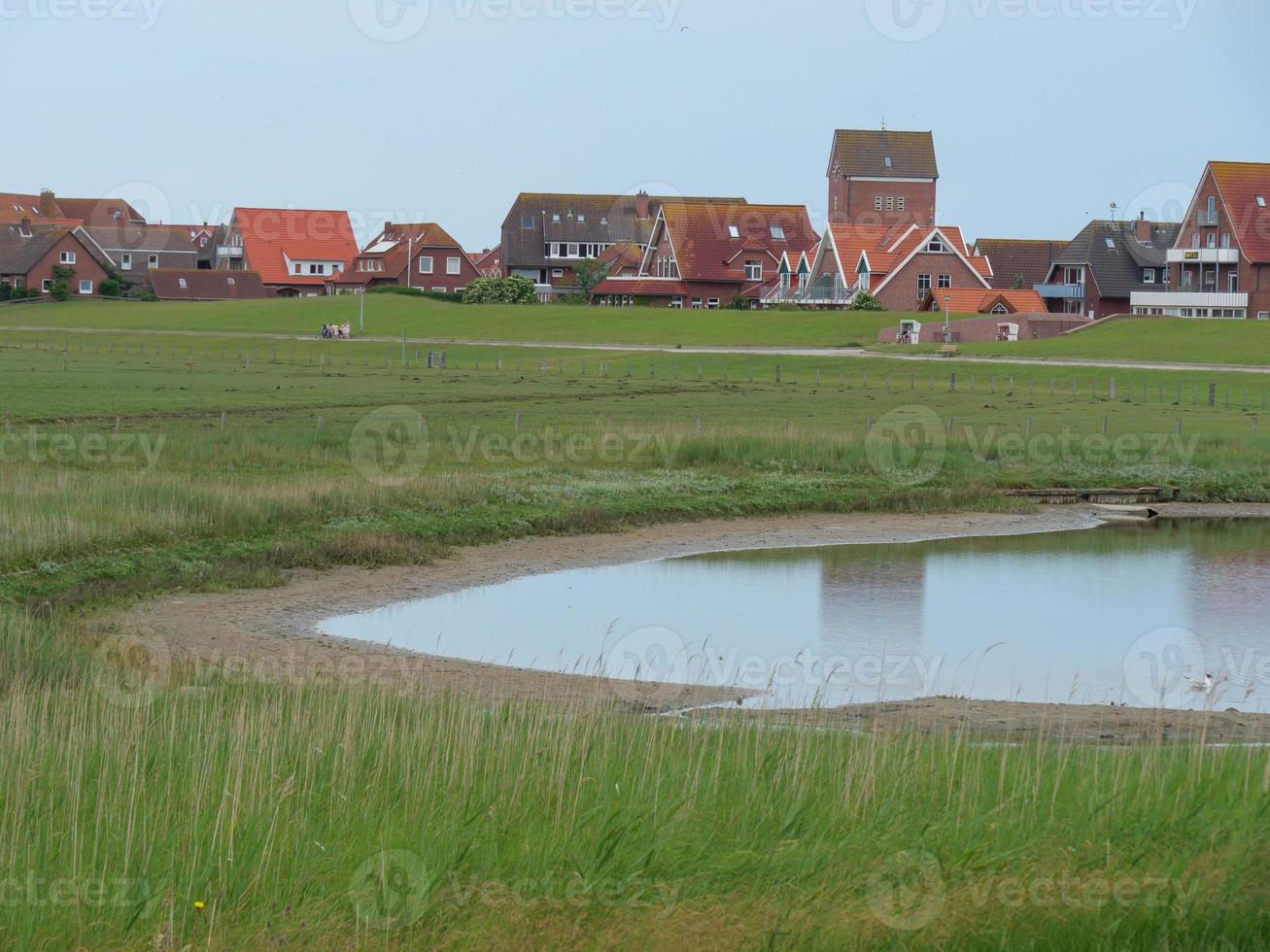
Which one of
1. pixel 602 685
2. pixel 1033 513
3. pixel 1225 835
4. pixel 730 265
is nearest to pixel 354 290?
pixel 730 265

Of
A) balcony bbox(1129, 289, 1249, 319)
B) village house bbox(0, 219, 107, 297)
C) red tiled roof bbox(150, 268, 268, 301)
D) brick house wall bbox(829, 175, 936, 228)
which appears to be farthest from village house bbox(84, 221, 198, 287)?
balcony bbox(1129, 289, 1249, 319)

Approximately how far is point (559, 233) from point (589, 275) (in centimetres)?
1256

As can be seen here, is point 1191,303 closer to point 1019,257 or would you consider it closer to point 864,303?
point 864,303

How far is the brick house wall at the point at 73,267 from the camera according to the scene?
126125 millimetres

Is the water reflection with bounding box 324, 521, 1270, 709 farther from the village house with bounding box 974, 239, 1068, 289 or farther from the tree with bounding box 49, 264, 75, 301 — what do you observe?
the tree with bounding box 49, 264, 75, 301

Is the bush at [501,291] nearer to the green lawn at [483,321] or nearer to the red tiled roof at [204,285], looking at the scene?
the green lawn at [483,321]

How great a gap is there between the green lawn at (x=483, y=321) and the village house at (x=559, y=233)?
20379 millimetres

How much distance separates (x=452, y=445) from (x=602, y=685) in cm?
2174

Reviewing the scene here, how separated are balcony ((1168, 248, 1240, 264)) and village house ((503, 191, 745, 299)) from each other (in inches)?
1765

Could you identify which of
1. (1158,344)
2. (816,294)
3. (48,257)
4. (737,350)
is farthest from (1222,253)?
(48,257)

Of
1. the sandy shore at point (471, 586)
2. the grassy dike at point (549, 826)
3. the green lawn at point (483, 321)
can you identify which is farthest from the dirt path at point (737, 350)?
the grassy dike at point (549, 826)

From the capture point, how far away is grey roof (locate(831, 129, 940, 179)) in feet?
407

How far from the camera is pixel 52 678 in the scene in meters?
13.1

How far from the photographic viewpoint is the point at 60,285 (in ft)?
409
